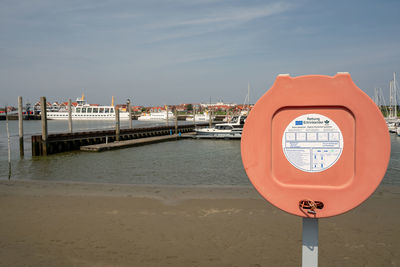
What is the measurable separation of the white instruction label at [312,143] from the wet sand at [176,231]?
280cm

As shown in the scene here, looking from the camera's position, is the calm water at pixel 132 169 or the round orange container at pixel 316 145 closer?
the round orange container at pixel 316 145

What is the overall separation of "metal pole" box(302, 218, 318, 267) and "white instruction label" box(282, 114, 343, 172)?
0.27 metres

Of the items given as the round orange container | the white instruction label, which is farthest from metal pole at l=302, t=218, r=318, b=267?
the white instruction label

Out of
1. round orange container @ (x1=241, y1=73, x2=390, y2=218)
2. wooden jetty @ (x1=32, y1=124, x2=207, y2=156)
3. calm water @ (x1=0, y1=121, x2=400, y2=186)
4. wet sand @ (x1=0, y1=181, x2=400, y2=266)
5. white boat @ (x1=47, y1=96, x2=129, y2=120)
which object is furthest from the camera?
white boat @ (x1=47, y1=96, x2=129, y2=120)

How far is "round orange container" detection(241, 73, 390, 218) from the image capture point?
5.12 ft

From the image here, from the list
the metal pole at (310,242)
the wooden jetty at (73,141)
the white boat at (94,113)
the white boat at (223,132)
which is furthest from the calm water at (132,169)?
the white boat at (94,113)

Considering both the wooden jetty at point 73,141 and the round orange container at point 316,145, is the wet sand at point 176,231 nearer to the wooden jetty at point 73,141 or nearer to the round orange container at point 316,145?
the round orange container at point 316,145

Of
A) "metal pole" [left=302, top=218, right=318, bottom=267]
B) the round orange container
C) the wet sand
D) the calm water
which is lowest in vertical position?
the calm water

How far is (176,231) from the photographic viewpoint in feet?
17.5


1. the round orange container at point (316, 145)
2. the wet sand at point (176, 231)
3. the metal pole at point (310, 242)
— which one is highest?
the round orange container at point (316, 145)

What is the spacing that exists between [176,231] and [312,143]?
4113mm

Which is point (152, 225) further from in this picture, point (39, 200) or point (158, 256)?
point (39, 200)

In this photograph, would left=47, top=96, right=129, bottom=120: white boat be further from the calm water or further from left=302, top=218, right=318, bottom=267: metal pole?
left=302, top=218, right=318, bottom=267: metal pole

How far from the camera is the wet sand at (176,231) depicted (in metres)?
4.22
